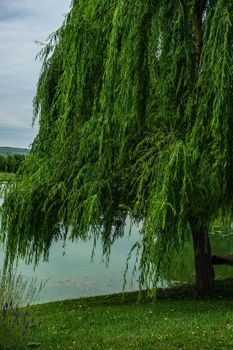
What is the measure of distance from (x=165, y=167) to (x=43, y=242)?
10.3 feet

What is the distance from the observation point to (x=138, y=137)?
907 centimetres

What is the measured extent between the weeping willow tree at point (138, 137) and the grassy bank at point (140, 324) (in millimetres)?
629

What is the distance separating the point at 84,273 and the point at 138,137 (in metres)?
8.01

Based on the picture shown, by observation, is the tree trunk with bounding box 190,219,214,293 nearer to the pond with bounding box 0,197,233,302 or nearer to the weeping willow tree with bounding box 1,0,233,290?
the weeping willow tree with bounding box 1,0,233,290

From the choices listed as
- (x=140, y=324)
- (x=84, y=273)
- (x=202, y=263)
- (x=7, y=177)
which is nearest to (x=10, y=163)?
(x=7, y=177)

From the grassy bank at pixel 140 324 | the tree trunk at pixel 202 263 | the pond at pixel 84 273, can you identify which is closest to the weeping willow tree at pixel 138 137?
the tree trunk at pixel 202 263

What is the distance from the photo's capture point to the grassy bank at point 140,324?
6.39m

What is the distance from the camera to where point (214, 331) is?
689cm

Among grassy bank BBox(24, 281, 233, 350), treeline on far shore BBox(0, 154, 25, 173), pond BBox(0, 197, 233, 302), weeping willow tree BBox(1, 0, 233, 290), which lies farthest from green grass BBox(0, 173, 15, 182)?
grassy bank BBox(24, 281, 233, 350)

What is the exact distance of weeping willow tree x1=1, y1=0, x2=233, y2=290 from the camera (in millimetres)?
8047

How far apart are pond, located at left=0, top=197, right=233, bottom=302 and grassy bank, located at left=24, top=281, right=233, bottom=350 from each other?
210 centimetres

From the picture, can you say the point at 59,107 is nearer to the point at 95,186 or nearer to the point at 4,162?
the point at 4,162

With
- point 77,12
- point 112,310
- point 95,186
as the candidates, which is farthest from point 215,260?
point 77,12

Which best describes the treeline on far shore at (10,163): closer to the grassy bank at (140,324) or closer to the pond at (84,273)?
the pond at (84,273)
